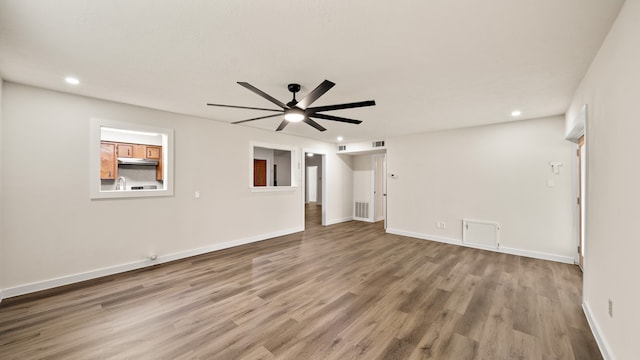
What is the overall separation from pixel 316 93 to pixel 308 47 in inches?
15.1

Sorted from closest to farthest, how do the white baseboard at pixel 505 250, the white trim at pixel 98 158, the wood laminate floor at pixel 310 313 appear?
the wood laminate floor at pixel 310 313
the white trim at pixel 98 158
the white baseboard at pixel 505 250

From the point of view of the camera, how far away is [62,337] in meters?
2.17

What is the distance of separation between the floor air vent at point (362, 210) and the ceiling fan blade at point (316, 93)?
580cm

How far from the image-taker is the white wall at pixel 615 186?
1458mm

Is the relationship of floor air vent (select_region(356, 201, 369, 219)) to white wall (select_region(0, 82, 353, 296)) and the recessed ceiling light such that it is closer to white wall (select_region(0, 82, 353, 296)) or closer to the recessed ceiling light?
white wall (select_region(0, 82, 353, 296))

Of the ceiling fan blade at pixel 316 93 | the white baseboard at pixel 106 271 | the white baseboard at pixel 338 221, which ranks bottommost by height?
the white baseboard at pixel 106 271

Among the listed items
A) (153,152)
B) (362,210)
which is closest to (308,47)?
(153,152)

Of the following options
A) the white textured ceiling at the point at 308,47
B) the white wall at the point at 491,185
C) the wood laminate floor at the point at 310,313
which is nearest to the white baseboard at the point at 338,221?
the white wall at the point at 491,185

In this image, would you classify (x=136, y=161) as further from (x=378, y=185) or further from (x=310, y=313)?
(x=378, y=185)

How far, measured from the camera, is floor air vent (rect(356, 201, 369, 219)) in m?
7.92

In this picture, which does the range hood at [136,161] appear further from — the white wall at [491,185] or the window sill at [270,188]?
the white wall at [491,185]

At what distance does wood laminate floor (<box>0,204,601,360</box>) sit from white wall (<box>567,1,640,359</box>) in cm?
47

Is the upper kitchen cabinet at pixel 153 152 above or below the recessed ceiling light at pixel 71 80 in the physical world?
below

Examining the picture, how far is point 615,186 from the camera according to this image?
1730 millimetres
